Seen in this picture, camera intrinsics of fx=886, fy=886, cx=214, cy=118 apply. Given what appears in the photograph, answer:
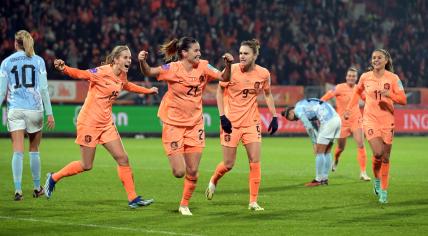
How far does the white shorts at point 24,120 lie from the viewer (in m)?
13.1

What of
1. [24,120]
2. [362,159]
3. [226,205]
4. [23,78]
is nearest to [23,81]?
[23,78]

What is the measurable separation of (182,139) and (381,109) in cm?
363

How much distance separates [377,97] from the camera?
1361 cm

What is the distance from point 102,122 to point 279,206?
2817 mm

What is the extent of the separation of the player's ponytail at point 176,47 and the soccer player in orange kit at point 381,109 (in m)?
3.42

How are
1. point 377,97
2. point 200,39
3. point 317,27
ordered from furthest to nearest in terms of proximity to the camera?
point 317,27 < point 200,39 < point 377,97

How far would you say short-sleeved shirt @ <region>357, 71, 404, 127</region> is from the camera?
533 inches

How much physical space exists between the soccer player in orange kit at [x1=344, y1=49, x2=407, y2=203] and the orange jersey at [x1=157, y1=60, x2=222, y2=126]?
10.1 feet

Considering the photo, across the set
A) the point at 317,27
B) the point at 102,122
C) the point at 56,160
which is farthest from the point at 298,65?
the point at 102,122

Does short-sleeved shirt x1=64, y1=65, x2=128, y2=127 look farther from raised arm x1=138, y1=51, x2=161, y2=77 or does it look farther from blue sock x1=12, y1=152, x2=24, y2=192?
blue sock x1=12, y1=152, x2=24, y2=192

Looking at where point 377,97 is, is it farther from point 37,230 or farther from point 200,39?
point 200,39

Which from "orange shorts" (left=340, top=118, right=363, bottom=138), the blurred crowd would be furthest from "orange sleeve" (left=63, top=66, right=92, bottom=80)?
the blurred crowd

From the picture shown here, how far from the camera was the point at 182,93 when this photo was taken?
1161 cm

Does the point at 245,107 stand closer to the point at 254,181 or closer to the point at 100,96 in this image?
the point at 254,181
